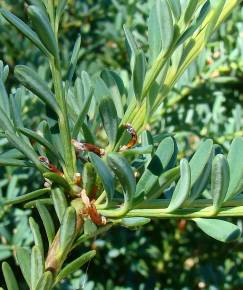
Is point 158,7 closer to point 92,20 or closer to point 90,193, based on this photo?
point 90,193

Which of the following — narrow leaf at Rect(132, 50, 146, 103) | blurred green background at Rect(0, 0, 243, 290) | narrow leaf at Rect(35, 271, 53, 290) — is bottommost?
blurred green background at Rect(0, 0, 243, 290)

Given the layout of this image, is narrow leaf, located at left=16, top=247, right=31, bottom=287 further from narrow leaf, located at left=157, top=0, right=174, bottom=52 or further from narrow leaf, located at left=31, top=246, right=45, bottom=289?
narrow leaf, located at left=157, top=0, right=174, bottom=52

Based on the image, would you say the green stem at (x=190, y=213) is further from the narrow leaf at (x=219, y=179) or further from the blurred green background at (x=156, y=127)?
the blurred green background at (x=156, y=127)

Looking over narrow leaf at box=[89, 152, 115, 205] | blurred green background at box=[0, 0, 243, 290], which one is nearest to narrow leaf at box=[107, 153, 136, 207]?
narrow leaf at box=[89, 152, 115, 205]

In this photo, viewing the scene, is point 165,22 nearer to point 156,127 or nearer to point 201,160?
point 201,160

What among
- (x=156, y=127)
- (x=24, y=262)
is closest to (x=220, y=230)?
(x=24, y=262)

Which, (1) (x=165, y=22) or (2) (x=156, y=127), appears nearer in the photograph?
(1) (x=165, y=22)

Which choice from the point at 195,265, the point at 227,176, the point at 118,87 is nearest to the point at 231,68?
the point at 195,265

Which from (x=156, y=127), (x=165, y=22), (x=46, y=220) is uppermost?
(x=165, y=22)
